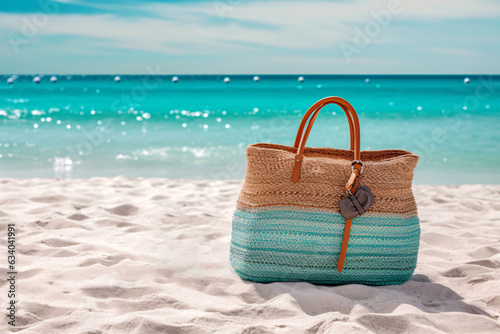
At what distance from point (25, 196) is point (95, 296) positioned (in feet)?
7.06

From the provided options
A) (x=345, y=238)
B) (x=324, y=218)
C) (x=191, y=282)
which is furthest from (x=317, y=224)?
(x=191, y=282)

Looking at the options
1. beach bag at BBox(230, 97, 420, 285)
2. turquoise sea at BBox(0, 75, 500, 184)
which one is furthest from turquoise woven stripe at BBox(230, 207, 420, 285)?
turquoise sea at BBox(0, 75, 500, 184)

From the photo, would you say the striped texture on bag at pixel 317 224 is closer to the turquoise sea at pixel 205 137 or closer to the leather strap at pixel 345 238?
the leather strap at pixel 345 238

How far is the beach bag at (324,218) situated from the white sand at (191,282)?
3.7 inches

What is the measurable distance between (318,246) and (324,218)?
14 centimetres

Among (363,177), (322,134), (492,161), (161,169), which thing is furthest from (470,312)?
(322,134)

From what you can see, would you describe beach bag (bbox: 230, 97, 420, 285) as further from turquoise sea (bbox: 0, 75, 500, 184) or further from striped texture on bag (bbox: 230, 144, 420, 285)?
turquoise sea (bbox: 0, 75, 500, 184)

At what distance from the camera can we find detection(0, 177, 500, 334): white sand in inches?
70.6

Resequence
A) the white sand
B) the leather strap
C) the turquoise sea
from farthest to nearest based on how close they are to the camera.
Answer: the turquoise sea < the leather strap < the white sand

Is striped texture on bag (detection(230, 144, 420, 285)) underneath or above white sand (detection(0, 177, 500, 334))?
above

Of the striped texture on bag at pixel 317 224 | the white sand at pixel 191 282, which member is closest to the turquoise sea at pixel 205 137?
the white sand at pixel 191 282

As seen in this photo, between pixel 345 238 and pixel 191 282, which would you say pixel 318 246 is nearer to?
pixel 345 238

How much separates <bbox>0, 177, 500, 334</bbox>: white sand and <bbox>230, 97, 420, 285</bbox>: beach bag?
3.7 inches

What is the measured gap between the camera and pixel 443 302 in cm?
206
